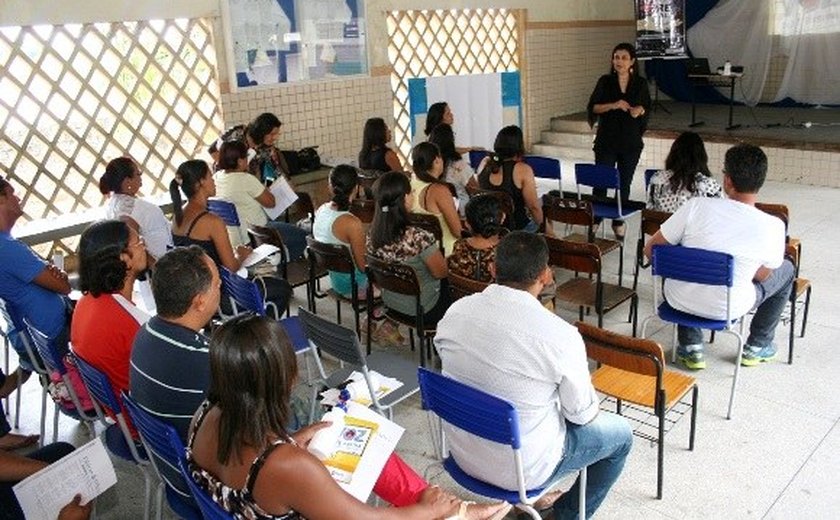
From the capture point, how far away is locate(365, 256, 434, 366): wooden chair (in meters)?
3.01

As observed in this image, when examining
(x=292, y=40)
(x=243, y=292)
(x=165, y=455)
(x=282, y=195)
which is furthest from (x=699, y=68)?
(x=165, y=455)

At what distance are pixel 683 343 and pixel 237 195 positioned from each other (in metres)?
2.53

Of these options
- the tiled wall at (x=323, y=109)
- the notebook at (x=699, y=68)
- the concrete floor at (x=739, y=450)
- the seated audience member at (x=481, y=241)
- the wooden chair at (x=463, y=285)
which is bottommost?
the concrete floor at (x=739, y=450)

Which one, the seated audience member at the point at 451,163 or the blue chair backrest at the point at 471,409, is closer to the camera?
the blue chair backrest at the point at 471,409

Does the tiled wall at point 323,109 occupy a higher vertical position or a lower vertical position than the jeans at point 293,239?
higher

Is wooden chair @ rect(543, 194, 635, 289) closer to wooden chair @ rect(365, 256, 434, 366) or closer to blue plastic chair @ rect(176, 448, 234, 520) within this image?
wooden chair @ rect(365, 256, 434, 366)

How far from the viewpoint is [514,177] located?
4250 mm

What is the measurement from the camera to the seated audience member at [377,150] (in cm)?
505

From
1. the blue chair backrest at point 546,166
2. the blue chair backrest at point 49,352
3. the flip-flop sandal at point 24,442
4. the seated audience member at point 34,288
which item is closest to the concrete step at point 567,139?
the blue chair backrest at point 546,166

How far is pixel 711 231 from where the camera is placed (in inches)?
113

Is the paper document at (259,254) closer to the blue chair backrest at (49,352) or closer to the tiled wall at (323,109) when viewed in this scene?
the blue chair backrest at (49,352)

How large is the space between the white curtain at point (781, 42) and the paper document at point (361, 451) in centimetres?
849

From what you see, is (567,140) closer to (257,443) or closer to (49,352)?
(49,352)

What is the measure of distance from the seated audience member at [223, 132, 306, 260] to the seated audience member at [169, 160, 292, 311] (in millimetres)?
550
